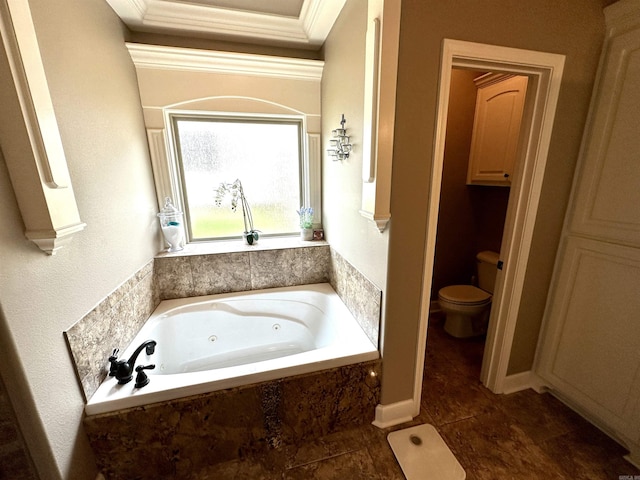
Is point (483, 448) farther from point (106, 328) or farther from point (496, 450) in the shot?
point (106, 328)

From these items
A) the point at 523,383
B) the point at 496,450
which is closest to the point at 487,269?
the point at 523,383

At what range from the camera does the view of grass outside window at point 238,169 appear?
2201 millimetres

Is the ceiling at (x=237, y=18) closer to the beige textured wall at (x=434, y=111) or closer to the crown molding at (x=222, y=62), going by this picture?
the crown molding at (x=222, y=62)

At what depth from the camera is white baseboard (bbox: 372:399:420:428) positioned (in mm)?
1511

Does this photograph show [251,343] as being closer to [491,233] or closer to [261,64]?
[261,64]

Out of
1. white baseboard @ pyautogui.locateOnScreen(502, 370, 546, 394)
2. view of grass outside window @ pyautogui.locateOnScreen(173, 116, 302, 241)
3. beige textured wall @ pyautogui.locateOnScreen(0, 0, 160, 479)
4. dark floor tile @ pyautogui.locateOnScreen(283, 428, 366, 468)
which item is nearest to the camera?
beige textured wall @ pyautogui.locateOnScreen(0, 0, 160, 479)

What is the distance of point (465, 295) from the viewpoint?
2.24 meters

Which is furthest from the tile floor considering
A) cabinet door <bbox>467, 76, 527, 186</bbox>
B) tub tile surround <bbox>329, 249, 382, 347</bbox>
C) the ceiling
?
the ceiling

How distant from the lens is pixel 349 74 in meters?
1.58

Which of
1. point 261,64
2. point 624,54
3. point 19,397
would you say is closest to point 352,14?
point 261,64

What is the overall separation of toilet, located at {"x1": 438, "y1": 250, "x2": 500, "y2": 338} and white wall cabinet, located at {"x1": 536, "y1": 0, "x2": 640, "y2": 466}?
2.04 ft

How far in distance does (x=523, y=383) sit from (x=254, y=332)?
77.7 inches

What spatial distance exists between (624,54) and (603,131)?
0.34 m

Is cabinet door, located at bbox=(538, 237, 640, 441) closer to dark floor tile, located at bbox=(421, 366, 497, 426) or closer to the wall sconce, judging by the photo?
dark floor tile, located at bbox=(421, 366, 497, 426)
